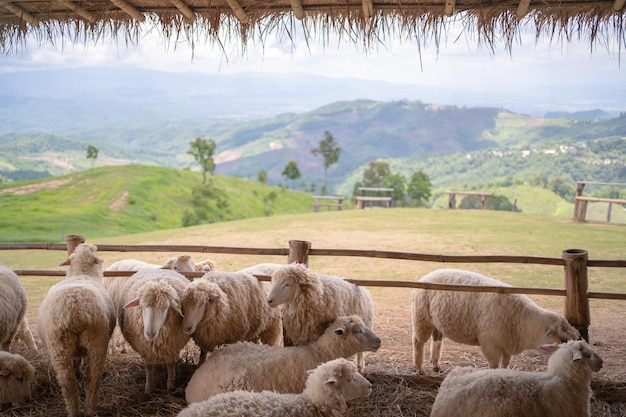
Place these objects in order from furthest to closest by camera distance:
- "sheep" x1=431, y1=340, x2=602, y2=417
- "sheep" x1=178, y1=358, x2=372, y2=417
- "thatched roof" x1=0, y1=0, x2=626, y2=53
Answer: "thatched roof" x1=0, y1=0, x2=626, y2=53 < "sheep" x1=431, y1=340, x2=602, y2=417 < "sheep" x1=178, y1=358, x2=372, y2=417

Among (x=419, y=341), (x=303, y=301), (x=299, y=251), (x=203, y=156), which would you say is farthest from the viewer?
(x=203, y=156)

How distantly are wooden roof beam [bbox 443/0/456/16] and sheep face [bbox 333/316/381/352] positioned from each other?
249 cm

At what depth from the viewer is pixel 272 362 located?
3543mm

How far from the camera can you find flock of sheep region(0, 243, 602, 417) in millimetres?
2965

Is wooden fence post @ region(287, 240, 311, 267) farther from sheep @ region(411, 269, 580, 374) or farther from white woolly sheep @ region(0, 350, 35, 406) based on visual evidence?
white woolly sheep @ region(0, 350, 35, 406)

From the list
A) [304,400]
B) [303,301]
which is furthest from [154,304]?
[304,400]

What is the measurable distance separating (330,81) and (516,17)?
114 m

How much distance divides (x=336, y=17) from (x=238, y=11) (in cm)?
81

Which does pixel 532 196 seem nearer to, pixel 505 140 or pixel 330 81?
pixel 505 140

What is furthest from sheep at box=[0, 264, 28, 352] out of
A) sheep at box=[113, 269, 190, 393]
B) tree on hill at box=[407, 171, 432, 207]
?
tree on hill at box=[407, 171, 432, 207]

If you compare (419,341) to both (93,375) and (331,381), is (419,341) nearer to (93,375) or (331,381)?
(331,381)

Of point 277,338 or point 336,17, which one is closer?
point 336,17

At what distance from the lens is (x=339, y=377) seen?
2922 mm

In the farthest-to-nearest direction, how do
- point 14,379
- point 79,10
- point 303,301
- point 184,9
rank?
point 79,10 < point 184,9 < point 303,301 < point 14,379
